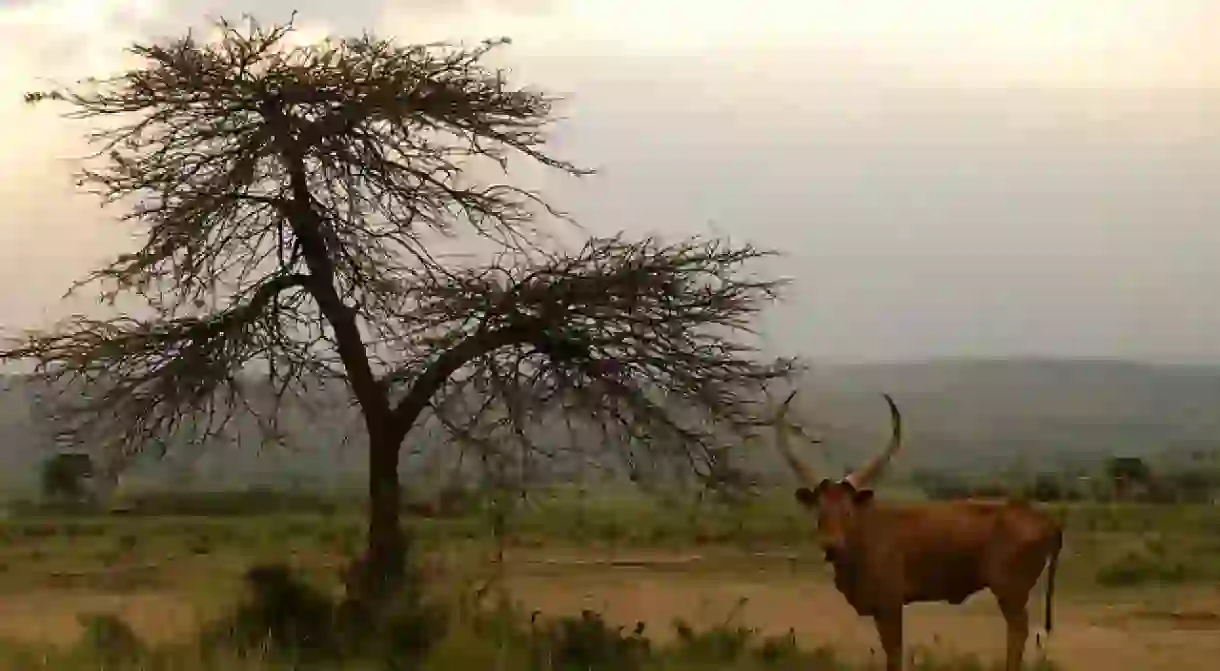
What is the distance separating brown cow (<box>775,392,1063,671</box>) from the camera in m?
12.0

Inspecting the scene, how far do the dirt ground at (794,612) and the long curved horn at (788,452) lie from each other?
325 cm

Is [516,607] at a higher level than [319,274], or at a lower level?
lower

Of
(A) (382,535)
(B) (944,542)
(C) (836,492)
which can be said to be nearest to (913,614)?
(B) (944,542)

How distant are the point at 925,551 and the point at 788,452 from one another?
147cm

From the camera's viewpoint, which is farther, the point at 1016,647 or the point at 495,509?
the point at 495,509

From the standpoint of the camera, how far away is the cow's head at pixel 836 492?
37.4ft

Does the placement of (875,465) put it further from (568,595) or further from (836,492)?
(568,595)

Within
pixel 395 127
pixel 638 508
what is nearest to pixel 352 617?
pixel 395 127

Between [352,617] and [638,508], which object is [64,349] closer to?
[352,617]

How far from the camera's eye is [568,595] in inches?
938

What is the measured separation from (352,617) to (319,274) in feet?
10.8

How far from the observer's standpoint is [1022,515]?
41.6 ft

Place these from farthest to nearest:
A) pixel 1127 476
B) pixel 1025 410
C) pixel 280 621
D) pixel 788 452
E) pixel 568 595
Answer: pixel 1025 410
pixel 1127 476
pixel 568 595
pixel 280 621
pixel 788 452

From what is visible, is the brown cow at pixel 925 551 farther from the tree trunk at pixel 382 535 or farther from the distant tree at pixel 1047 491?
the distant tree at pixel 1047 491
